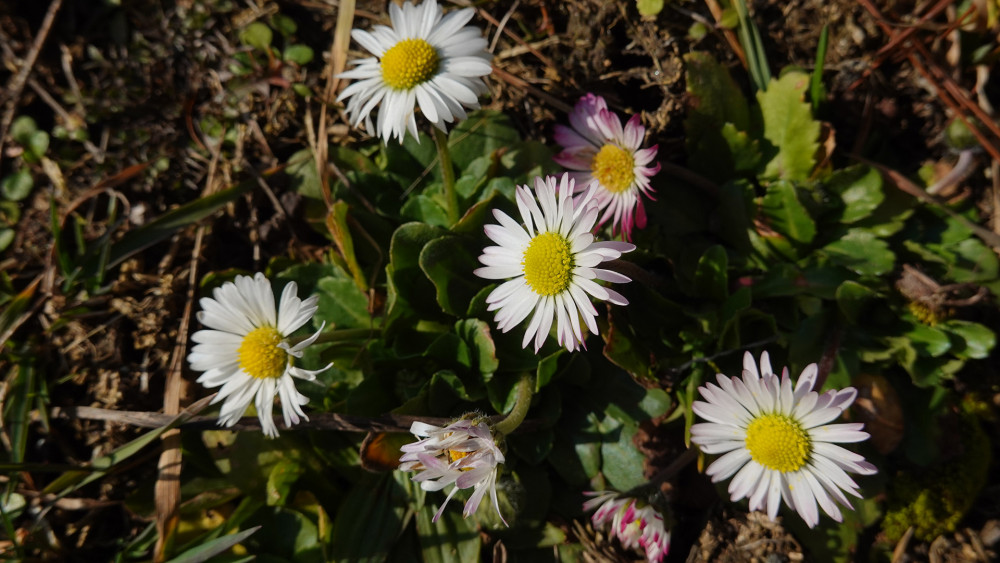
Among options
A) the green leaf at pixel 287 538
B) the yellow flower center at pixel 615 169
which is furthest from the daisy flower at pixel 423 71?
the green leaf at pixel 287 538

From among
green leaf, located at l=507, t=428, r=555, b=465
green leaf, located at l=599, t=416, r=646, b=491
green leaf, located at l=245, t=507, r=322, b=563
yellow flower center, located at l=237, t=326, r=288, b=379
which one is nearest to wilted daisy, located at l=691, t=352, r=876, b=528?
green leaf, located at l=599, t=416, r=646, b=491

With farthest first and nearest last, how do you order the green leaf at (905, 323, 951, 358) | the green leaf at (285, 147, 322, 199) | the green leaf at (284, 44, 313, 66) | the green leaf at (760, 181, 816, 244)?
the green leaf at (284, 44, 313, 66) < the green leaf at (285, 147, 322, 199) < the green leaf at (760, 181, 816, 244) < the green leaf at (905, 323, 951, 358)

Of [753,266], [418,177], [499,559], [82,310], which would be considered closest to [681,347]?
[753,266]

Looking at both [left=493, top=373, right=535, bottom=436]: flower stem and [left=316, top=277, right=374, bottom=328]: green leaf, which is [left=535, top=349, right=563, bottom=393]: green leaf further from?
[left=316, top=277, right=374, bottom=328]: green leaf

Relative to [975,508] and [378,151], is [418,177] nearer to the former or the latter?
[378,151]

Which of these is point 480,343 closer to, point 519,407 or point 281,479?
point 519,407

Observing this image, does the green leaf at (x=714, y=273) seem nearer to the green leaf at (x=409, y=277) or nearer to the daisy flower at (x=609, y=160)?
the daisy flower at (x=609, y=160)

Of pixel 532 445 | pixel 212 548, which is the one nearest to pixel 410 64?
pixel 532 445
